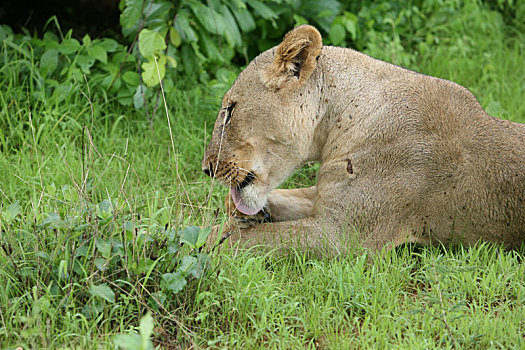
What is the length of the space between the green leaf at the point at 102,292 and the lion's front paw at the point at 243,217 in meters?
1.04

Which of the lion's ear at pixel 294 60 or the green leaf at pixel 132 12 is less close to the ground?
the lion's ear at pixel 294 60

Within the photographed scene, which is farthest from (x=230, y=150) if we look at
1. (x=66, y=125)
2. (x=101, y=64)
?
(x=101, y=64)

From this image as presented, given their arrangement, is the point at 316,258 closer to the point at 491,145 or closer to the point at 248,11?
the point at 491,145

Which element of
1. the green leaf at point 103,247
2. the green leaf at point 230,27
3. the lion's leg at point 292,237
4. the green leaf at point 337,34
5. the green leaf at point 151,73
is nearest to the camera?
the green leaf at point 103,247

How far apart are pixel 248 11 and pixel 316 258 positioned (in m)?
2.98

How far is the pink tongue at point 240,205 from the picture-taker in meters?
3.99

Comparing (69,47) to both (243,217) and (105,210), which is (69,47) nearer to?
(243,217)

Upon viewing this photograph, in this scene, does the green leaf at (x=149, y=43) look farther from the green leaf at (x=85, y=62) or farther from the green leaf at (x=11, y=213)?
the green leaf at (x=11, y=213)

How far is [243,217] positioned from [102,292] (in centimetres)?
129

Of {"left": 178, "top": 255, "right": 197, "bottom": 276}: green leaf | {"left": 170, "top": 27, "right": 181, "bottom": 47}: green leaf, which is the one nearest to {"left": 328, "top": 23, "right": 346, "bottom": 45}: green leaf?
{"left": 170, "top": 27, "right": 181, "bottom": 47}: green leaf

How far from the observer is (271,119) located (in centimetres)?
384

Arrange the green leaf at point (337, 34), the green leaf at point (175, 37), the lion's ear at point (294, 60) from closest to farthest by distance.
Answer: the lion's ear at point (294, 60) < the green leaf at point (175, 37) < the green leaf at point (337, 34)

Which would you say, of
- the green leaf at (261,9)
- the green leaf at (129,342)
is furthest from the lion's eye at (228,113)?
the green leaf at (261,9)

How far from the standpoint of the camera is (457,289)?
3.47 metres
